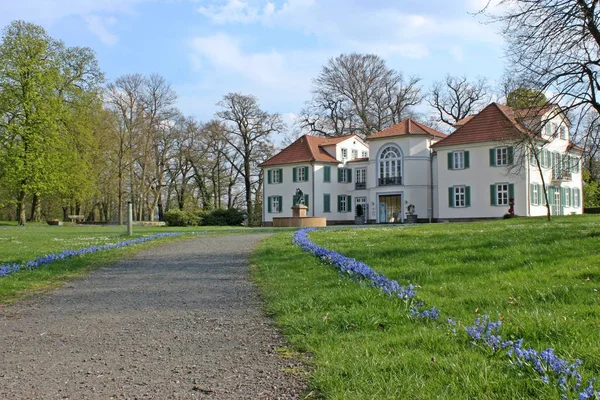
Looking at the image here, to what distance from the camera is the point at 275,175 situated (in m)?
52.5

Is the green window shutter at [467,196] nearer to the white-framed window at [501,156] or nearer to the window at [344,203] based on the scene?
the white-framed window at [501,156]

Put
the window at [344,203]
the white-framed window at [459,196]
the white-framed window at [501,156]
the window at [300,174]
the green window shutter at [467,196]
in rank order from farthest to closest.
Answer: the window at [344,203]
the window at [300,174]
the white-framed window at [459,196]
the green window shutter at [467,196]
the white-framed window at [501,156]

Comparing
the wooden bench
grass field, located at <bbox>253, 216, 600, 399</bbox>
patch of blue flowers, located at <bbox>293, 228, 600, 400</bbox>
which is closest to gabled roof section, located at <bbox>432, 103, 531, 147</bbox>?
grass field, located at <bbox>253, 216, 600, 399</bbox>

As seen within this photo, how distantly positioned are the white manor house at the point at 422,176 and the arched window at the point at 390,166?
83mm

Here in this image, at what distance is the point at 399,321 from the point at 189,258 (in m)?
8.42

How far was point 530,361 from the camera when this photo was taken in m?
3.66

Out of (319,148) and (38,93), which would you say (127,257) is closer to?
(38,93)

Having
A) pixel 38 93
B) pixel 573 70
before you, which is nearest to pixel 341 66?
pixel 38 93

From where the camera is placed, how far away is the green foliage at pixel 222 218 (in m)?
48.3

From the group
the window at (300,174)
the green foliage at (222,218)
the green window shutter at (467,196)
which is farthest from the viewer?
the window at (300,174)

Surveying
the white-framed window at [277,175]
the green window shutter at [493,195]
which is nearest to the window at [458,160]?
the green window shutter at [493,195]

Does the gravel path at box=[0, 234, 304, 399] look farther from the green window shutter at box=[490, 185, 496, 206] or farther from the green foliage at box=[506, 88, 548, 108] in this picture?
the green window shutter at box=[490, 185, 496, 206]

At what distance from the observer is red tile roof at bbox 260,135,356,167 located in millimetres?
49844

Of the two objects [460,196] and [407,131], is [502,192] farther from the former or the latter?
[407,131]
